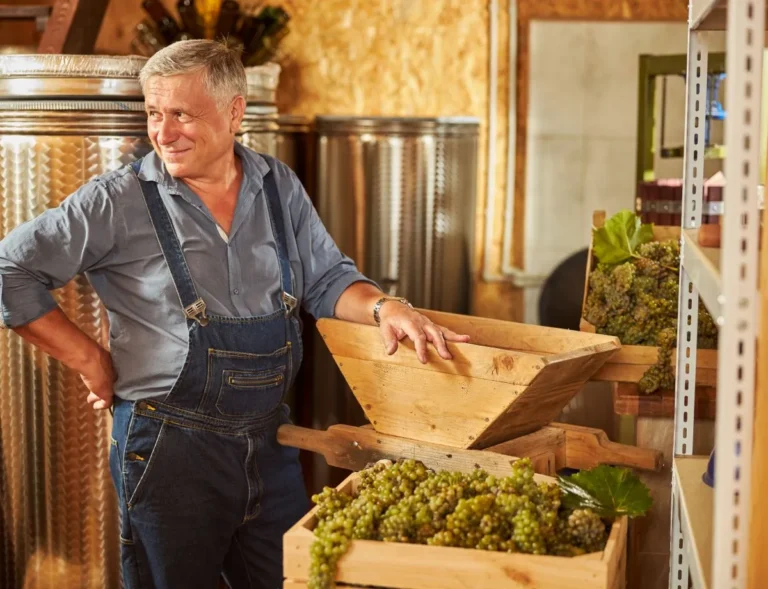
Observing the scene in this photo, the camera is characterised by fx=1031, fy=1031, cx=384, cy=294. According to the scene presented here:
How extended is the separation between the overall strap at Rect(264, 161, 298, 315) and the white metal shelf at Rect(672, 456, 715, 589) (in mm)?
1044

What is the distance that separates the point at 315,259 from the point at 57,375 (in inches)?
35.1

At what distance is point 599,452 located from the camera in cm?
236

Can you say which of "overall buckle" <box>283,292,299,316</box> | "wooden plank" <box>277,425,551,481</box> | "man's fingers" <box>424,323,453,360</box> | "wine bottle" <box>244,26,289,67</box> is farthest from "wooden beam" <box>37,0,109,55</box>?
Answer: "man's fingers" <box>424,323,453,360</box>

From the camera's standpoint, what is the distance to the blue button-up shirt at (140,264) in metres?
2.39

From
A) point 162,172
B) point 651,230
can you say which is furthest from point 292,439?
point 651,230

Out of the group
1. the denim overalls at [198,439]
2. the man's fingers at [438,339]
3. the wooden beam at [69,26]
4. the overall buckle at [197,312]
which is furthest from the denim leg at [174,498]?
the wooden beam at [69,26]

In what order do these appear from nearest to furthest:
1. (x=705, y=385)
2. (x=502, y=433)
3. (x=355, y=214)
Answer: (x=502, y=433) → (x=705, y=385) → (x=355, y=214)

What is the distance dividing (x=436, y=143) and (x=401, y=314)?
2.41 meters

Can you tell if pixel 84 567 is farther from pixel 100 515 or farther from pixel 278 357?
pixel 278 357

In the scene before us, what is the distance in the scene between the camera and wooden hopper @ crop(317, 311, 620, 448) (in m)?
2.14

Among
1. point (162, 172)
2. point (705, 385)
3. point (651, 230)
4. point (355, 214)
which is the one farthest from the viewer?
point (355, 214)

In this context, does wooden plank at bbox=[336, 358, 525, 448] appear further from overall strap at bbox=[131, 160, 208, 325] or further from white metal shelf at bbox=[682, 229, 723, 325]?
white metal shelf at bbox=[682, 229, 723, 325]

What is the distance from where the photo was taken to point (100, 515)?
3.08m

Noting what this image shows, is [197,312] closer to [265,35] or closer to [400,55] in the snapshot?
[265,35]
